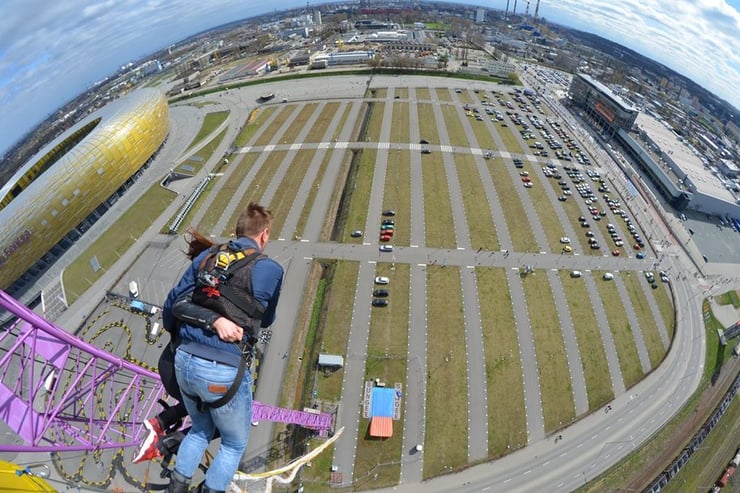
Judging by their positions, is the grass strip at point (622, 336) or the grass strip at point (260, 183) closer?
the grass strip at point (622, 336)

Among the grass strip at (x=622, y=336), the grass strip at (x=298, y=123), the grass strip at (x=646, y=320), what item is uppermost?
the grass strip at (x=298, y=123)

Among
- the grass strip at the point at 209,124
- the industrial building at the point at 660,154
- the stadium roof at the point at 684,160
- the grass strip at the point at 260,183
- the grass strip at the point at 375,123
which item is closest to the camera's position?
the grass strip at the point at 260,183

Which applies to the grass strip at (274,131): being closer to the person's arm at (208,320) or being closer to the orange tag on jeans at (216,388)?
the person's arm at (208,320)

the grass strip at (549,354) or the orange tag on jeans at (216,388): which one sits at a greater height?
the orange tag on jeans at (216,388)

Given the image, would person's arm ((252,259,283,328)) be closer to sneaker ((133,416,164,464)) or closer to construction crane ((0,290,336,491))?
construction crane ((0,290,336,491))

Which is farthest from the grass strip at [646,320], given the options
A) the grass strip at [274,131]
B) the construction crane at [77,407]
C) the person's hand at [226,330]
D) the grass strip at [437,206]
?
the grass strip at [274,131]

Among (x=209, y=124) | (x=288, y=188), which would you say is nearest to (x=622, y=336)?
(x=288, y=188)

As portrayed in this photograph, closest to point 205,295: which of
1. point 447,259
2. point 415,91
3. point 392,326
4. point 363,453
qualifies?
point 363,453

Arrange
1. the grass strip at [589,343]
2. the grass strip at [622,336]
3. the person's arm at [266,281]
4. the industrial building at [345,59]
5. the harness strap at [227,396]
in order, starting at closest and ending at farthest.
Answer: the harness strap at [227,396], the person's arm at [266,281], the grass strip at [589,343], the grass strip at [622,336], the industrial building at [345,59]
